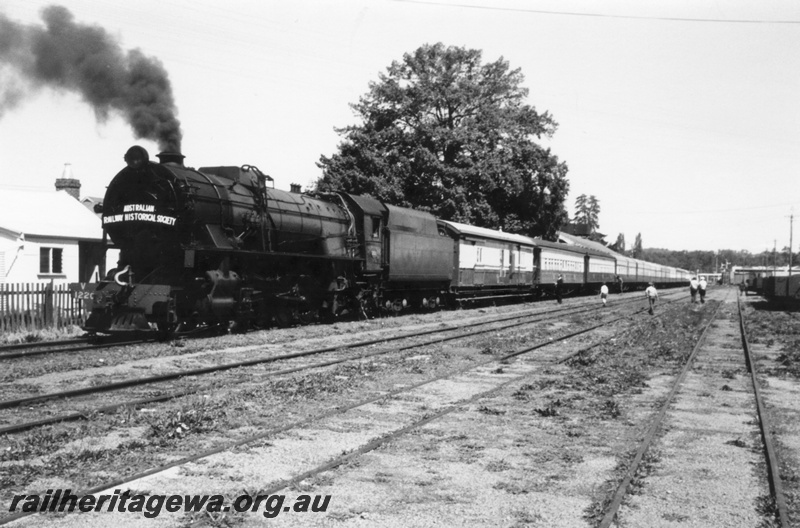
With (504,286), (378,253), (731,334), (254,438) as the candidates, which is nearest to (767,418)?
(254,438)

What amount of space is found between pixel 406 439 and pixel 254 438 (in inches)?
58.2

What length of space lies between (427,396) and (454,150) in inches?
1406

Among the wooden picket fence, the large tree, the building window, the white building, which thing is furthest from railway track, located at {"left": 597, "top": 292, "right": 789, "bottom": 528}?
the large tree

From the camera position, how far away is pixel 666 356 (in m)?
14.2

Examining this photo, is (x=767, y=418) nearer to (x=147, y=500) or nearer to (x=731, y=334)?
(x=147, y=500)

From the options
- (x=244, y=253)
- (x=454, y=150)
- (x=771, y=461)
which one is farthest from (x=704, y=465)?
(x=454, y=150)

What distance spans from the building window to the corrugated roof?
70 centimetres

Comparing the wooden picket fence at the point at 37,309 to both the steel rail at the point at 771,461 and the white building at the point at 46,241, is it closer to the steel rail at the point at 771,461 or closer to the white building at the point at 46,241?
the white building at the point at 46,241

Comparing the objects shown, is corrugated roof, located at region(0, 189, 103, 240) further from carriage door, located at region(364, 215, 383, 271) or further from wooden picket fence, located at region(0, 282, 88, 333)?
carriage door, located at region(364, 215, 383, 271)

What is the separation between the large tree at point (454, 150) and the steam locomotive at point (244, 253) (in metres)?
15.8

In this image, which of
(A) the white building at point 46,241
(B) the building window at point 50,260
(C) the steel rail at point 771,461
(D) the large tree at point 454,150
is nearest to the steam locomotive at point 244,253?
(A) the white building at point 46,241

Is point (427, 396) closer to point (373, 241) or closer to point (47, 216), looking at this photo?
point (373, 241)

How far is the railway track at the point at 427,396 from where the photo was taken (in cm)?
582

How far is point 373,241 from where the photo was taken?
70.2ft
